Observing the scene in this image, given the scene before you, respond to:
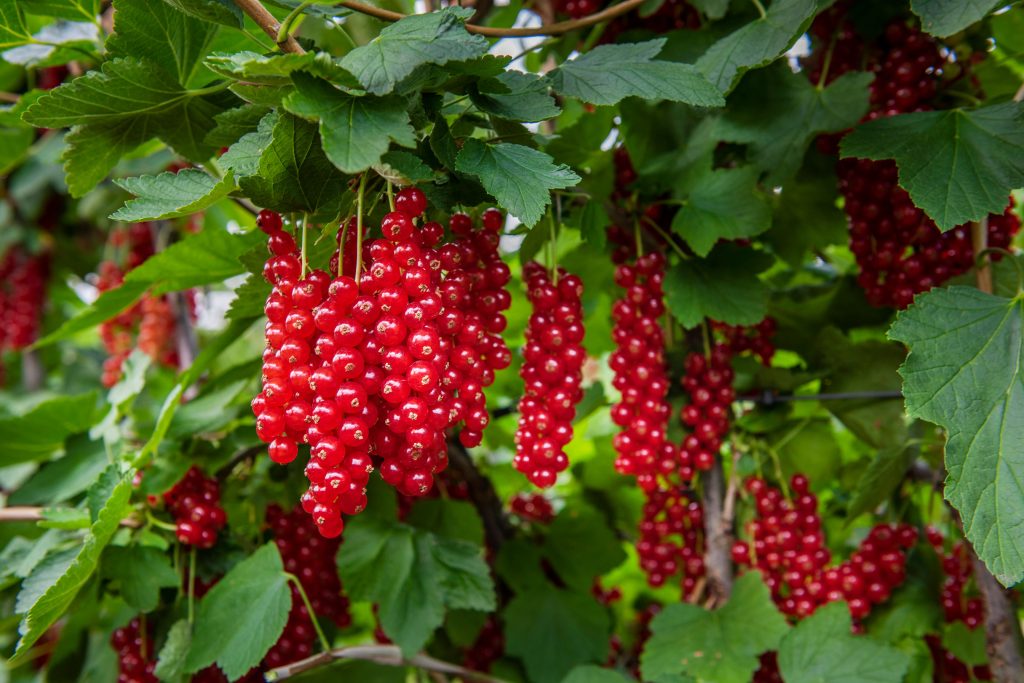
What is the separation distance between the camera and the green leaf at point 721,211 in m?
1.00

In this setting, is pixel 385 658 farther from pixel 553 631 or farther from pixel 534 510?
pixel 534 510

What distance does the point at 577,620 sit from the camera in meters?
1.35

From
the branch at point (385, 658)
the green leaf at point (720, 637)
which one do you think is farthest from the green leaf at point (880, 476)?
the branch at point (385, 658)

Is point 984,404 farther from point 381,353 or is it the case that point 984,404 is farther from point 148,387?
point 148,387

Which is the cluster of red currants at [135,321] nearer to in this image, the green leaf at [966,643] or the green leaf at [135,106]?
the green leaf at [135,106]

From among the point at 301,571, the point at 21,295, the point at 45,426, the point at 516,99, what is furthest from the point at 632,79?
the point at 21,295

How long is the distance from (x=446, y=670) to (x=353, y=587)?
0.60ft

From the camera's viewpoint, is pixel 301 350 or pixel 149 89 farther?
pixel 149 89

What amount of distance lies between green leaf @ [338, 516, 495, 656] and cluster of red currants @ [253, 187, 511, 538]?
495mm

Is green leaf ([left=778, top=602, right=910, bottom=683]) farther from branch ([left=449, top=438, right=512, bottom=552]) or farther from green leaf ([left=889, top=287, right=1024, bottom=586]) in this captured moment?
branch ([left=449, top=438, right=512, bottom=552])

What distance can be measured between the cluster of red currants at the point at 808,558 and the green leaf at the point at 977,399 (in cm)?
37

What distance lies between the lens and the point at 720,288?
3.40 feet

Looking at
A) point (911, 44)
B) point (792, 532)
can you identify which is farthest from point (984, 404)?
point (911, 44)

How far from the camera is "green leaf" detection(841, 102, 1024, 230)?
806 millimetres
